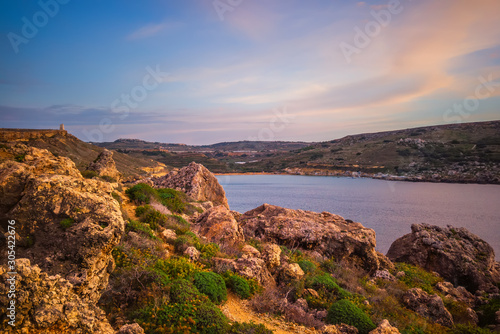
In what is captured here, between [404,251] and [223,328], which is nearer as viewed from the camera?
[223,328]

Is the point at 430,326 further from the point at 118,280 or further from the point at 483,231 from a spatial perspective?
the point at 483,231

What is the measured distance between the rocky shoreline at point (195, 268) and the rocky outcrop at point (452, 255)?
62 mm

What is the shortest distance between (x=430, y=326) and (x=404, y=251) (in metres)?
9.77

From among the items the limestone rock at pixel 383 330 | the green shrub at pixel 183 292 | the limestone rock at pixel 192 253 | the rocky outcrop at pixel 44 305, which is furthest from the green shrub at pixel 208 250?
the limestone rock at pixel 383 330

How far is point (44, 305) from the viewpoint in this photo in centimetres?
391

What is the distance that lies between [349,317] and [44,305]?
7032 mm

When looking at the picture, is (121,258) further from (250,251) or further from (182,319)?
(250,251)

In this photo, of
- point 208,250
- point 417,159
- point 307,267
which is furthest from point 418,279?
point 417,159

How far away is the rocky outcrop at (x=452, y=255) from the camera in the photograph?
47.9 ft

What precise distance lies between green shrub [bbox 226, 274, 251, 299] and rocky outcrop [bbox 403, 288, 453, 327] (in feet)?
21.8

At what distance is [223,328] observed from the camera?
5.68m

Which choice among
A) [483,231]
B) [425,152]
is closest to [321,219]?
[483,231]

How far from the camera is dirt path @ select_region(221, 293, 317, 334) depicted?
6.86 metres

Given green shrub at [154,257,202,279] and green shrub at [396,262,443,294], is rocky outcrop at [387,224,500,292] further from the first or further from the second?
green shrub at [154,257,202,279]
